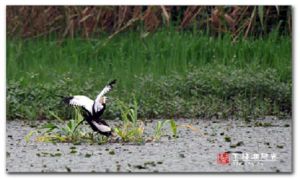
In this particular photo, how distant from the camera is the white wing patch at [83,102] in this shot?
19.9 feet

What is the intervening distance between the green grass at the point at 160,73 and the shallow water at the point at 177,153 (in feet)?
0.52

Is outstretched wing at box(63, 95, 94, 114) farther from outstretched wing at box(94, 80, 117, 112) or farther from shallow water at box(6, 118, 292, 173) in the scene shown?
shallow water at box(6, 118, 292, 173)

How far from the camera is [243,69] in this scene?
643 centimetres

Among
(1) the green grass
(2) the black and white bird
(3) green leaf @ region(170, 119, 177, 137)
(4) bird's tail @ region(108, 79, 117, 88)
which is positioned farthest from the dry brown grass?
(3) green leaf @ region(170, 119, 177, 137)

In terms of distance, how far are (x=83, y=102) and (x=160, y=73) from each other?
636 mm

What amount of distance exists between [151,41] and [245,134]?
35.8 inches

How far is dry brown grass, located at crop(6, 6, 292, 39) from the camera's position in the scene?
20.8 feet

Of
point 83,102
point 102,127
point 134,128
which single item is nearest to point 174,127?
point 134,128

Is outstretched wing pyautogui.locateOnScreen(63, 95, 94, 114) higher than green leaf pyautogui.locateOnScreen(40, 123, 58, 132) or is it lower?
higher

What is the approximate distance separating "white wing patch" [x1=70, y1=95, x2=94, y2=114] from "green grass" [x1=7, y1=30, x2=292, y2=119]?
0.09m

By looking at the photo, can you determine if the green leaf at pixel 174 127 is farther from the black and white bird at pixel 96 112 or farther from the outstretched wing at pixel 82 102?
the outstretched wing at pixel 82 102

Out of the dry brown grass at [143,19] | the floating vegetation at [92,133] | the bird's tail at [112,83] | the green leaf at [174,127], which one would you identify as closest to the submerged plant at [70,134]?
the floating vegetation at [92,133]

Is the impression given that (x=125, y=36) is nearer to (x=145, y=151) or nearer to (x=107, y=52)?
(x=107, y=52)
